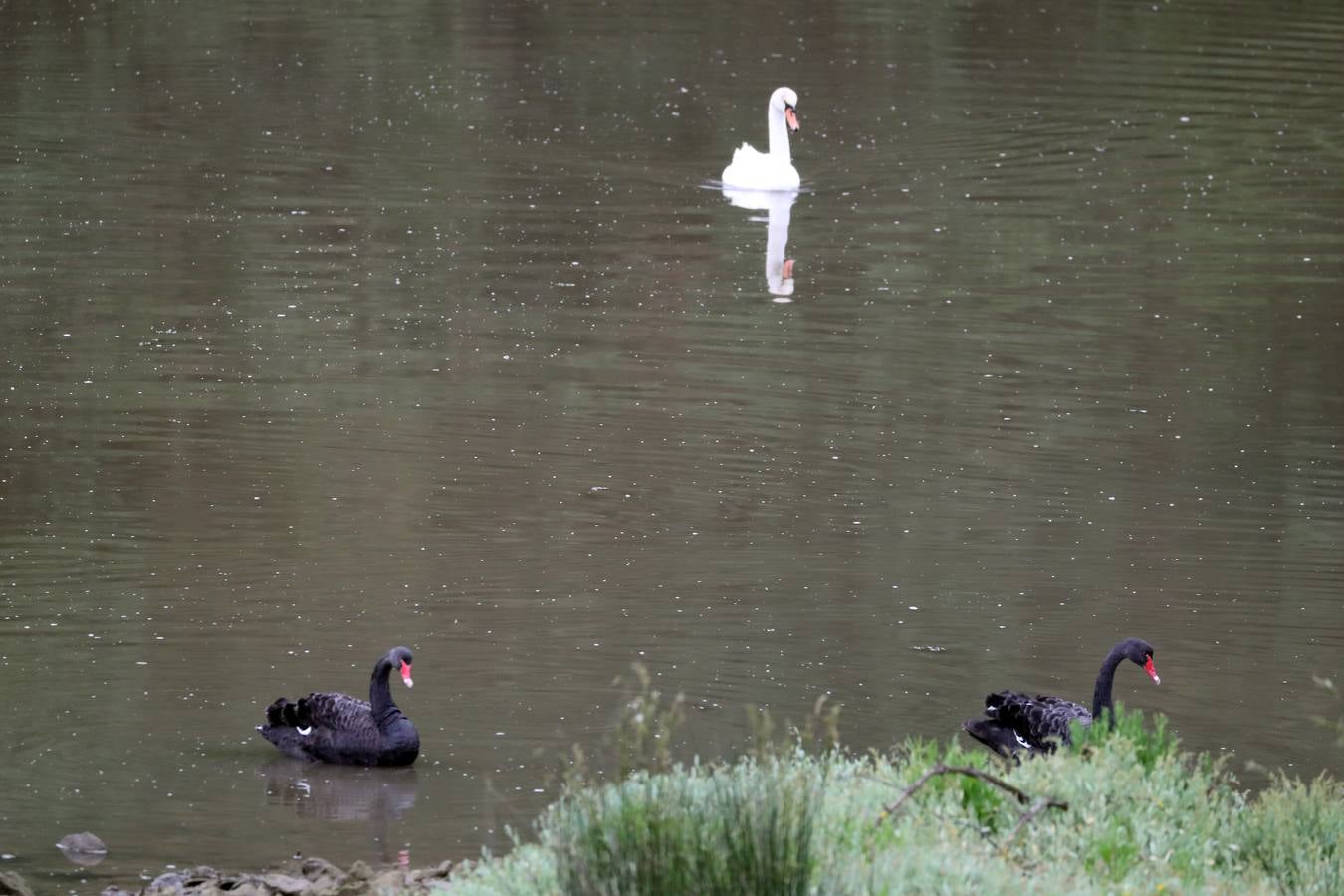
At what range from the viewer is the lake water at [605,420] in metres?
11.4

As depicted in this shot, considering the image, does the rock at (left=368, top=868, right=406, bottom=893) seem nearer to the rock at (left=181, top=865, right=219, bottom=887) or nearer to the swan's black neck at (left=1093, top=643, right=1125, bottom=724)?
the rock at (left=181, top=865, right=219, bottom=887)

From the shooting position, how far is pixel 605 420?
1705 cm

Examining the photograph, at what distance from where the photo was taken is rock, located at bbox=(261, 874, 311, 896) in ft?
28.4

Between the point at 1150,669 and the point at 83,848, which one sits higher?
the point at 1150,669

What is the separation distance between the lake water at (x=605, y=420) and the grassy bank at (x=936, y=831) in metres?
1.24

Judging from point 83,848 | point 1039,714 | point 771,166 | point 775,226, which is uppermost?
point 771,166

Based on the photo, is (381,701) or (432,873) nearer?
(432,873)

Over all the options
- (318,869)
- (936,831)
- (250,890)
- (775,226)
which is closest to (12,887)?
(250,890)

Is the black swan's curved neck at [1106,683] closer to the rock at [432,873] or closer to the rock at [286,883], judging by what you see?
the rock at [432,873]

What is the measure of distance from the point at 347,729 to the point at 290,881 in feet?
6.81

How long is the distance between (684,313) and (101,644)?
A: 369 inches

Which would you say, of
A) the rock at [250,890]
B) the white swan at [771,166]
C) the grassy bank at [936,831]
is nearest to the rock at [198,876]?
the rock at [250,890]

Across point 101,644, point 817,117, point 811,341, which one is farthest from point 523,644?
point 817,117

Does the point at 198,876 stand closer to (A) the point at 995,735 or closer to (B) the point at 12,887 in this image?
(B) the point at 12,887
